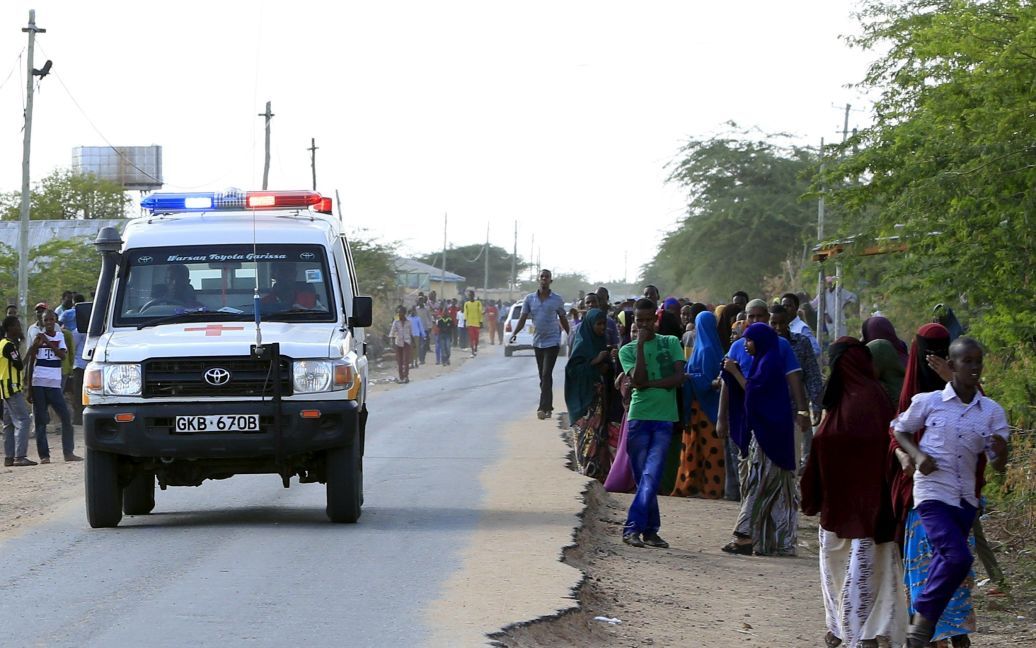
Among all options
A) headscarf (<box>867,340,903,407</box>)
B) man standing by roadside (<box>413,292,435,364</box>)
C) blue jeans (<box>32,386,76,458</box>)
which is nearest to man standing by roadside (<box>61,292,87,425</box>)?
blue jeans (<box>32,386,76,458</box>)

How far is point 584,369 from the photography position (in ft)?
45.3

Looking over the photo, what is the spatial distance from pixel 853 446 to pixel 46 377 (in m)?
11.2

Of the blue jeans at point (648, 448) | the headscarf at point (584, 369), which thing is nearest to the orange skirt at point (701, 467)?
Result: the headscarf at point (584, 369)

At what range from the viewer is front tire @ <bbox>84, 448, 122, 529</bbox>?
10.2m

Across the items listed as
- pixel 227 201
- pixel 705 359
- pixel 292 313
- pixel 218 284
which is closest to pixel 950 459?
pixel 292 313

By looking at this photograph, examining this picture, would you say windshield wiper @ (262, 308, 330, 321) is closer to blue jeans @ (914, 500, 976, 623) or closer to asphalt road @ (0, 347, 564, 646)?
asphalt road @ (0, 347, 564, 646)

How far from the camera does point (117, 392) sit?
9.96 metres

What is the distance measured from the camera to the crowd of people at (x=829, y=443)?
22.2ft

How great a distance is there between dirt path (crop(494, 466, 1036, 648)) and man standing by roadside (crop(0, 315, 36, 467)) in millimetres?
7196

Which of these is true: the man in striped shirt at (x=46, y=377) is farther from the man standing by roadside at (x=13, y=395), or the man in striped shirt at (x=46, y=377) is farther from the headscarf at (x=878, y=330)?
the headscarf at (x=878, y=330)

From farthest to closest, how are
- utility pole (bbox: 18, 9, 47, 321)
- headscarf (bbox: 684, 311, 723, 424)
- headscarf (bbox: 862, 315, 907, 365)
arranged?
utility pole (bbox: 18, 9, 47, 321)
headscarf (bbox: 684, 311, 723, 424)
headscarf (bbox: 862, 315, 907, 365)

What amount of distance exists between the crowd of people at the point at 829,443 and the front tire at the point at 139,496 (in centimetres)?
378

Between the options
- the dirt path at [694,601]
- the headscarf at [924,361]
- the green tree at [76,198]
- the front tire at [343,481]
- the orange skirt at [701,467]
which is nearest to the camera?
the headscarf at [924,361]

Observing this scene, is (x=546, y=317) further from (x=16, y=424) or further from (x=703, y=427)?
(x=16, y=424)
